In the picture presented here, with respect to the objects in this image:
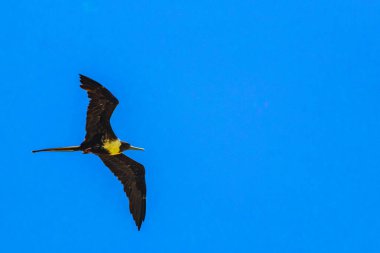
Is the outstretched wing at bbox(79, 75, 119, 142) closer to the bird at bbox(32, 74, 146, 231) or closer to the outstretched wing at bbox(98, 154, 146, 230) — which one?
the bird at bbox(32, 74, 146, 231)

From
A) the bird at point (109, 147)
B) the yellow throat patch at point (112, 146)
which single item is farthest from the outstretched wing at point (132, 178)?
the yellow throat patch at point (112, 146)

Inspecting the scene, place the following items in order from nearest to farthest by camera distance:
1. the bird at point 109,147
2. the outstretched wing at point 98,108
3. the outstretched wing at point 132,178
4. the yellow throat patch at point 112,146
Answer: the outstretched wing at point 98,108, the bird at point 109,147, the yellow throat patch at point 112,146, the outstretched wing at point 132,178

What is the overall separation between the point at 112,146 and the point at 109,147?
0.28 ft

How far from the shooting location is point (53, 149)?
15531mm

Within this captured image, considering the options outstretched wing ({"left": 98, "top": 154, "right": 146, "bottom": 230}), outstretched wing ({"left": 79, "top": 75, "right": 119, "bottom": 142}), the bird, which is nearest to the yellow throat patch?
the bird

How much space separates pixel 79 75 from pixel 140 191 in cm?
381

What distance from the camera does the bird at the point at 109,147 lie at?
1596 cm

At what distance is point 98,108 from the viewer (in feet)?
53.0

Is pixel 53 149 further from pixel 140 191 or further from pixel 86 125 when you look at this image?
pixel 140 191

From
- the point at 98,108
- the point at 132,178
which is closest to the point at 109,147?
the point at 98,108

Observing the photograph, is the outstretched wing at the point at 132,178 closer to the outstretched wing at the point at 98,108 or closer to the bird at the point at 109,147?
the bird at the point at 109,147

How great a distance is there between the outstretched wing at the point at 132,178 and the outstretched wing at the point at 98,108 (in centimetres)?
114

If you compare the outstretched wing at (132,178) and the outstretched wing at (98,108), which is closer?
the outstretched wing at (98,108)

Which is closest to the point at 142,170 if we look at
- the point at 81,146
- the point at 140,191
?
the point at 140,191
